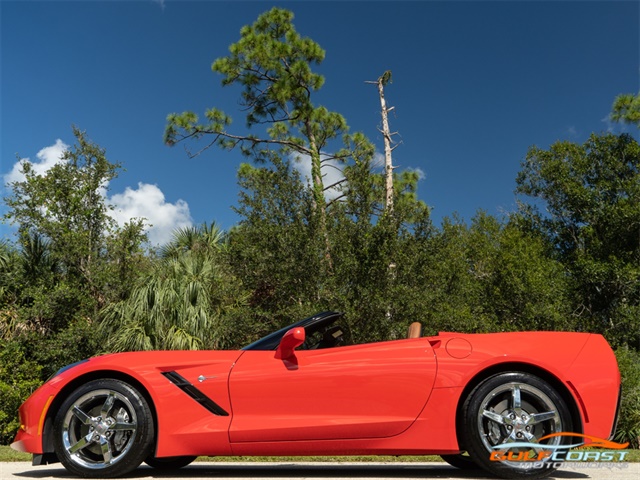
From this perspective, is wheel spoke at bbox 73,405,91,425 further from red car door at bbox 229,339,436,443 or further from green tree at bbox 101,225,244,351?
green tree at bbox 101,225,244,351

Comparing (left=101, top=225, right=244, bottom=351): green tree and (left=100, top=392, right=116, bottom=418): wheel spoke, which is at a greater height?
(left=101, top=225, right=244, bottom=351): green tree

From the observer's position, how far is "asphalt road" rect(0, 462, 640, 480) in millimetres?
4300

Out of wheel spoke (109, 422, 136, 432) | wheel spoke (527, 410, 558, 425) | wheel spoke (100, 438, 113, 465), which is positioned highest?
wheel spoke (109, 422, 136, 432)

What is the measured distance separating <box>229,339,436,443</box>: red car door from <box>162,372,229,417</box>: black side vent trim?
0.11 metres

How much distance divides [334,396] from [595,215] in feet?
90.4

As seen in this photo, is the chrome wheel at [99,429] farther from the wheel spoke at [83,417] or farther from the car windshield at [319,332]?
the car windshield at [319,332]

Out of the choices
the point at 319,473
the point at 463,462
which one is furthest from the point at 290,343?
Result: the point at 463,462

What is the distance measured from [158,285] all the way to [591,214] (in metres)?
21.5

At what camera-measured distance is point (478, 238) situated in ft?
111

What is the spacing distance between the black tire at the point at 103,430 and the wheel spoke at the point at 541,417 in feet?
8.64

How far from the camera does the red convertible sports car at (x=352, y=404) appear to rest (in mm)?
4027

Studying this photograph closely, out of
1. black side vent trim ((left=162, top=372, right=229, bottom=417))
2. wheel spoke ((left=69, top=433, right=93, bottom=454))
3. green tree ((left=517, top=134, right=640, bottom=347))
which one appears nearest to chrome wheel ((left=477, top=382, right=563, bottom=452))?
black side vent trim ((left=162, top=372, right=229, bottom=417))

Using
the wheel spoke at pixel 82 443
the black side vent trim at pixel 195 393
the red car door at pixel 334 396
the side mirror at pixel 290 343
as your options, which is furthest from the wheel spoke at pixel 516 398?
the wheel spoke at pixel 82 443

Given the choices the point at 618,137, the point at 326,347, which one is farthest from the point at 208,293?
the point at 618,137
